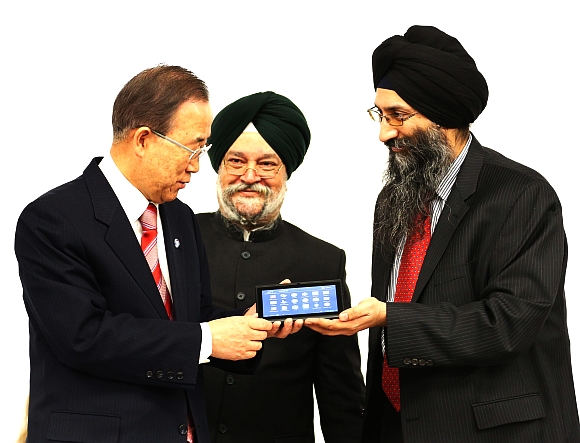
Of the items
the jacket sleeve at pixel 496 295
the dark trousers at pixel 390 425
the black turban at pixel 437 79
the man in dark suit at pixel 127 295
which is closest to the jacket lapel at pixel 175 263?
the man in dark suit at pixel 127 295

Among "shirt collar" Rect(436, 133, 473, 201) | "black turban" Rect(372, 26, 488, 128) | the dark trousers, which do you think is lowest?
the dark trousers

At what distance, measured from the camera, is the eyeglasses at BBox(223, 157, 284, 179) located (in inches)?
159

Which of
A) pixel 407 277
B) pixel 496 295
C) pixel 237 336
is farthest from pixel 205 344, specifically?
pixel 496 295

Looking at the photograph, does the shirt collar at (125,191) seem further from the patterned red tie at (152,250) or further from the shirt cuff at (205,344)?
the shirt cuff at (205,344)

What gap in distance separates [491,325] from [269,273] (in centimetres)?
118

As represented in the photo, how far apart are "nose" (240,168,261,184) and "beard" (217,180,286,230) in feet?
0.07

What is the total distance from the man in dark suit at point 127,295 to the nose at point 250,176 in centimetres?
91

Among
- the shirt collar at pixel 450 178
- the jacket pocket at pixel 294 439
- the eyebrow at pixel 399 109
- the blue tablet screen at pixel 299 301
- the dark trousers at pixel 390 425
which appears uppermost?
the eyebrow at pixel 399 109

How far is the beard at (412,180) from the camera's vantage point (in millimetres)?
3461

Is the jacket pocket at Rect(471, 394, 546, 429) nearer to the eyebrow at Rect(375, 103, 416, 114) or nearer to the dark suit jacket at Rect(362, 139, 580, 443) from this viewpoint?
the dark suit jacket at Rect(362, 139, 580, 443)

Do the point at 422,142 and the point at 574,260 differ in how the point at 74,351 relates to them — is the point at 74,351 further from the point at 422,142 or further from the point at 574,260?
the point at 574,260

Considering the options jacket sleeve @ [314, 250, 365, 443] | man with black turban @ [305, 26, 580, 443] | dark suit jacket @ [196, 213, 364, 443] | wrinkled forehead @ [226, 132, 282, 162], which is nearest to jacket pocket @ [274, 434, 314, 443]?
dark suit jacket @ [196, 213, 364, 443]

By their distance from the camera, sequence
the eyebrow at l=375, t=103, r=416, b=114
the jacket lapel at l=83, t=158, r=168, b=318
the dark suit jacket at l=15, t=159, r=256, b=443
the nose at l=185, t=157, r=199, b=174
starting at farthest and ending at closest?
the eyebrow at l=375, t=103, r=416, b=114, the nose at l=185, t=157, r=199, b=174, the jacket lapel at l=83, t=158, r=168, b=318, the dark suit jacket at l=15, t=159, r=256, b=443

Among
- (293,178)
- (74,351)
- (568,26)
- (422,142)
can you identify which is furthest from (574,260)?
(74,351)
